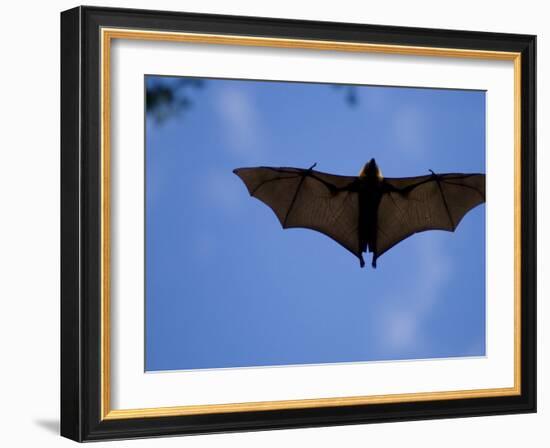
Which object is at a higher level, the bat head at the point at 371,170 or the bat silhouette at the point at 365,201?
the bat head at the point at 371,170

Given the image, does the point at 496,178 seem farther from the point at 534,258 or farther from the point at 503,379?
the point at 503,379

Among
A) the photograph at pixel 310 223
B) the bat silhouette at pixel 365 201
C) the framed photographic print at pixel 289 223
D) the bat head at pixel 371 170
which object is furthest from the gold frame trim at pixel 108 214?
the bat head at pixel 371 170

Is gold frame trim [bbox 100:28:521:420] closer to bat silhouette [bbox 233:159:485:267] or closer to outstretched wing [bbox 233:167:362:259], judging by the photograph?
bat silhouette [bbox 233:159:485:267]

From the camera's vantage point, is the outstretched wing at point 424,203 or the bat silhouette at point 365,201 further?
the outstretched wing at point 424,203

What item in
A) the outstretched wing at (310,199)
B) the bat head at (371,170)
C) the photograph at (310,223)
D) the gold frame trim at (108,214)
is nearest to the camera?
the gold frame trim at (108,214)

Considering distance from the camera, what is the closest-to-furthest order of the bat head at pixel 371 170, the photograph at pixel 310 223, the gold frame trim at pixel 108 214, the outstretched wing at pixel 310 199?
the gold frame trim at pixel 108 214
the photograph at pixel 310 223
the outstretched wing at pixel 310 199
the bat head at pixel 371 170

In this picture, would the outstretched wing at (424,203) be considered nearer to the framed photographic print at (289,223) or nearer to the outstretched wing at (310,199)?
the framed photographic print at (289,223)

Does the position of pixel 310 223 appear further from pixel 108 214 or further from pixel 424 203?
pixel 108 214
